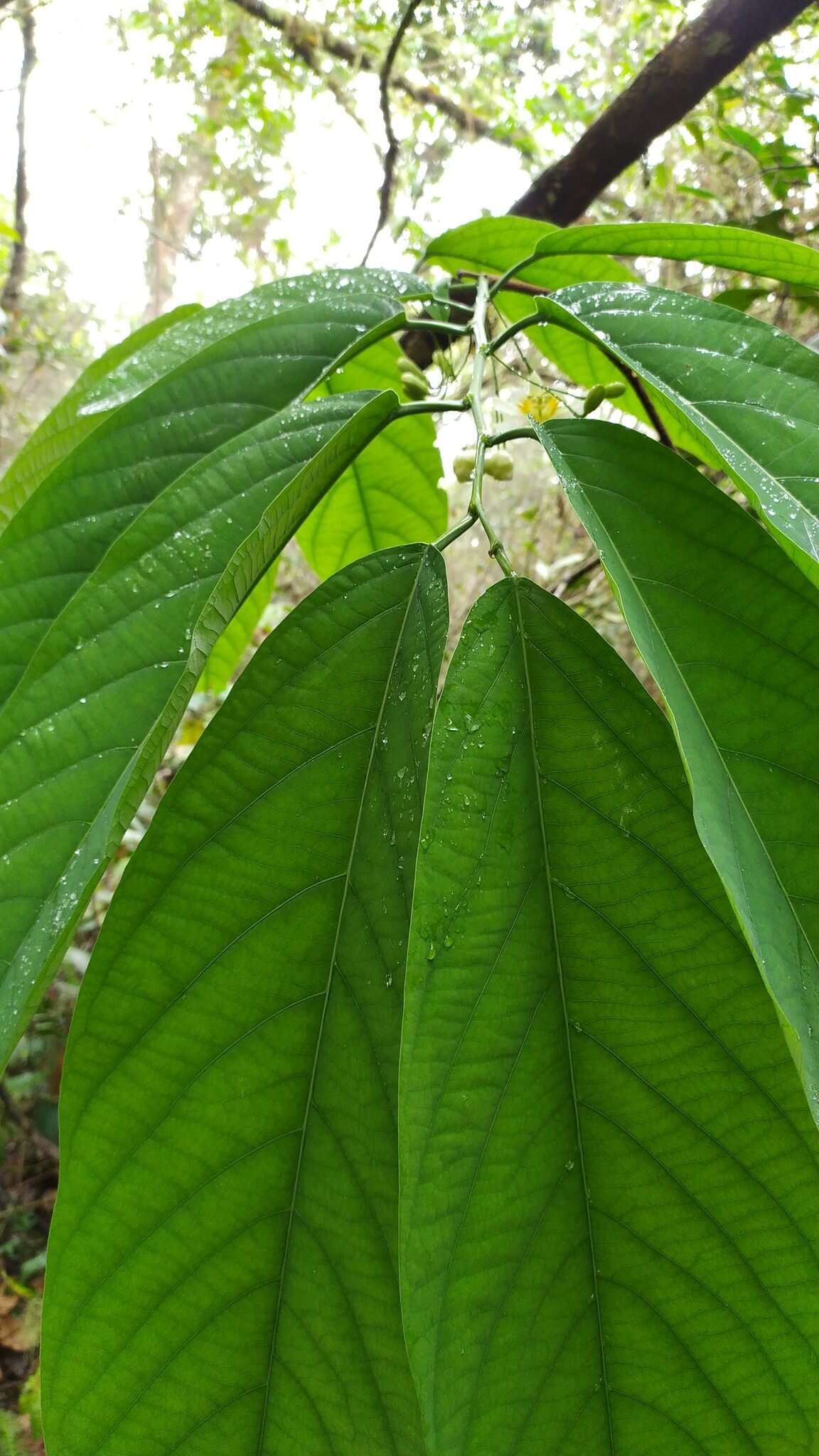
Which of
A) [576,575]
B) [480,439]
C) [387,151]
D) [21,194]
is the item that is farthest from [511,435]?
[21,194]

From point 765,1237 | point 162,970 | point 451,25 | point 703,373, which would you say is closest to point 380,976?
point 162,970

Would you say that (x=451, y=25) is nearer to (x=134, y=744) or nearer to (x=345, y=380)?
(x=345, y=380)

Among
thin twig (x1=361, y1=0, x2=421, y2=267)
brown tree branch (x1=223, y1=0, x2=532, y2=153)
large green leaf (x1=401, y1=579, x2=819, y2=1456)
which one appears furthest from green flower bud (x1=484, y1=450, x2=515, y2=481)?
brown tree branch (x1=223, y1=0, x2=532, y2=153)

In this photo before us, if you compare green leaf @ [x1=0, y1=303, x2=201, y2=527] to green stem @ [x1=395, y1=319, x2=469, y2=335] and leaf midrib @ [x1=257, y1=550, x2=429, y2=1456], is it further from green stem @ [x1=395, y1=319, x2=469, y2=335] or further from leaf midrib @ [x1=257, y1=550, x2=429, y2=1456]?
leaf midrib @ [x1=257, y1=550, x2=429, y2=1456]

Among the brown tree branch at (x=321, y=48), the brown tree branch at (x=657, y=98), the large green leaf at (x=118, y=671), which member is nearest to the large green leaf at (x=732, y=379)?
the large green leaf at (x=118, y=671)

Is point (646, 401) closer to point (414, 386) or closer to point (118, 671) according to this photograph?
point (414, 386)
